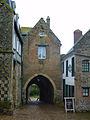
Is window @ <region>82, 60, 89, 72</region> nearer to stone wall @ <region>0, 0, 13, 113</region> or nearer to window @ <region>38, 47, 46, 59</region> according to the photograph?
window @ <region>38, 47, 46, 59</region>

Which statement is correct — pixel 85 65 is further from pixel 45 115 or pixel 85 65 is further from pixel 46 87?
pixel 46 87

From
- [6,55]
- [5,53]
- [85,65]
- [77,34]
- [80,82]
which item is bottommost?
[80,82]

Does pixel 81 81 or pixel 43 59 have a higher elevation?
pixel 43 59

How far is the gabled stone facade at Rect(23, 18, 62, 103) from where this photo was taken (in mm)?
23797

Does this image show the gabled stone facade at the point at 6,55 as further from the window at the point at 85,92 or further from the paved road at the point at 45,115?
the window at the point at 85,92

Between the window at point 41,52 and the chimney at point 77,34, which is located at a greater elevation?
the chimney at point 77,34

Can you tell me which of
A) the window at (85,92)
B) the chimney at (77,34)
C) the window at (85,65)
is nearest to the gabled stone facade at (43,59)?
the chimney at (77,34)

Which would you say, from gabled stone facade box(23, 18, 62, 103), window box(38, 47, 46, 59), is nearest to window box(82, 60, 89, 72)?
gabled stone facade box(23, 18, 62, 103)

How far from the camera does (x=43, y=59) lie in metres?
24.1

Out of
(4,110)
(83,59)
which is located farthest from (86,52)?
(4,110)

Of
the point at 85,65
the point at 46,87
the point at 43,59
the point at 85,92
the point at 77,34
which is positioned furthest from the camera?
the point at 46,87

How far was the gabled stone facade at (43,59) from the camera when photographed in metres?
23.8

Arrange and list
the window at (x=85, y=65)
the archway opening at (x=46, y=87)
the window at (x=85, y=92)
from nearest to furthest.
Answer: the window at (x=85, y=92) < the window at (x=85, y=65) < the archway opening at (x=46, y=87)

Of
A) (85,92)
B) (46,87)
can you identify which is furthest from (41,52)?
(85,92)
